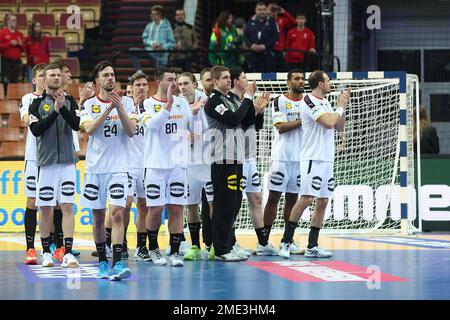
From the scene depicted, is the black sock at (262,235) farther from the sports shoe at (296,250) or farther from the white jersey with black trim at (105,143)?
the white jersey with black trim at (105,143)

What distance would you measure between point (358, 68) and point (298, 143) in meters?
11.1

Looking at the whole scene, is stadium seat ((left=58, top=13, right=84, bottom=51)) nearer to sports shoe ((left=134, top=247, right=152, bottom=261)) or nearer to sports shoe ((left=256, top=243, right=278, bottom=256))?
sports shoe ((left=256, top=243, right=278, bottom=256))

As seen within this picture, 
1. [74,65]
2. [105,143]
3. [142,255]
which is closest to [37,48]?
[74,65]

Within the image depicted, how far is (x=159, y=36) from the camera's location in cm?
2139

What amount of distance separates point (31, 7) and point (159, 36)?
5.85 metres

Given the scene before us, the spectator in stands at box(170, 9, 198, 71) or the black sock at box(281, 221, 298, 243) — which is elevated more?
the spectator in stands at box(170, 9, 198, 71)

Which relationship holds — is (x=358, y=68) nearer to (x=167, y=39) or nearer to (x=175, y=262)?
(x=167, y=39)

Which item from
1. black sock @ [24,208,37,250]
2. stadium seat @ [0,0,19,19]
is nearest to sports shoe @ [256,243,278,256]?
black sock @ [24,208,37,250]

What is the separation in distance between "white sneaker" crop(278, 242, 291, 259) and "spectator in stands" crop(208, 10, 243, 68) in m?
8.14

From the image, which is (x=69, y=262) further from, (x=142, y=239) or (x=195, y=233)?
(x=195, y=233)

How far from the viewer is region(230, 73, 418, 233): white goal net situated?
1736 cm

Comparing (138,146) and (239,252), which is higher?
(138,146)

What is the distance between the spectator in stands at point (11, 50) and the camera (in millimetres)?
22234
